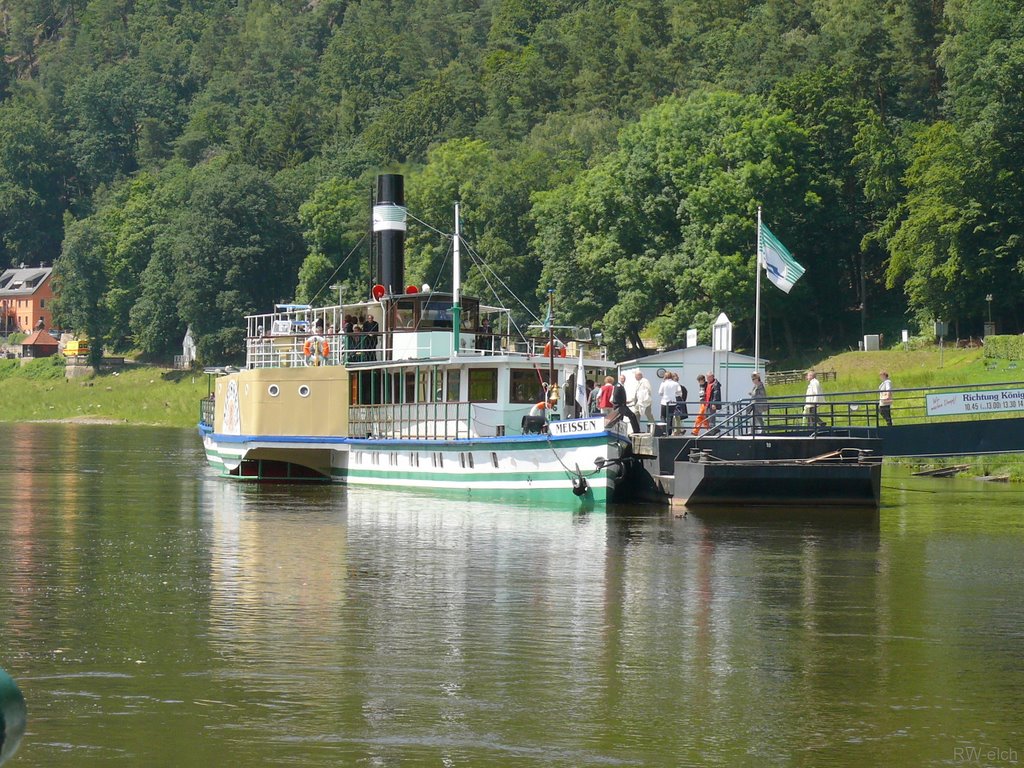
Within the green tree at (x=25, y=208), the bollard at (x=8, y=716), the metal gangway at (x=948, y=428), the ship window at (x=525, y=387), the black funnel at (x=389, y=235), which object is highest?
the green tree at (x=25, y=208)

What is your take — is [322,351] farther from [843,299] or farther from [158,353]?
[158,353]

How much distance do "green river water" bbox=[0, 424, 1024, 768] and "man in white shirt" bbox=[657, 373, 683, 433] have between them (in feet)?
12.9

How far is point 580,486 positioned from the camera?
3647 centimetres

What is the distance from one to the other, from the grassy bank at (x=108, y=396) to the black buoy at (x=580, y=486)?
70.3m

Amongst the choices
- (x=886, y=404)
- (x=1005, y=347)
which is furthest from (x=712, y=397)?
(x=1005, y=347)

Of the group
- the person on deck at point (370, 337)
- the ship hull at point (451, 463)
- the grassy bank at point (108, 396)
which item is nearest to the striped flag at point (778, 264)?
the ship hull at point (451, 463)

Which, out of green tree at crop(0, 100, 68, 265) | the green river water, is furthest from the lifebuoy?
green tree at crop(0, 100, 68, 265)

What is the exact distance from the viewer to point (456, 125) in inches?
6166

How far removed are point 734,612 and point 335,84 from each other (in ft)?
601

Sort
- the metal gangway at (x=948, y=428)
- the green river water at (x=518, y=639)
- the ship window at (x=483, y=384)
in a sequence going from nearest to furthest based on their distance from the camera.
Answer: the green river water at (x=518, y=639), the metal gangway at (x=948, y=428), the ship window at (x=483, y=384)

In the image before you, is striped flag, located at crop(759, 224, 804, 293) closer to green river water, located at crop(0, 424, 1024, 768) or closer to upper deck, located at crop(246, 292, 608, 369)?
upper deck, located at crop(246, 292, 608, 369)

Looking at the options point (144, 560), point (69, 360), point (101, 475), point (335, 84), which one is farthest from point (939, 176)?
point (335, 84)

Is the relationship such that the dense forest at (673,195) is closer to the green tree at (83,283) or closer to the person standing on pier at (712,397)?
the green tree at (83,283)

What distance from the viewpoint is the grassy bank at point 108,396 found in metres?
109
